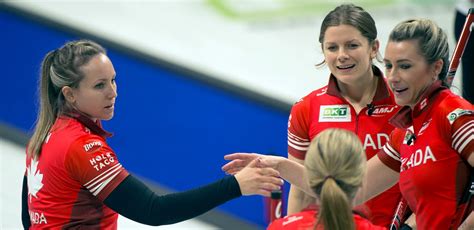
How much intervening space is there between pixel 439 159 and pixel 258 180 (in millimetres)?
677

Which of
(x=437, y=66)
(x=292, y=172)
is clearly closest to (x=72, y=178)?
(x=292, y=172)

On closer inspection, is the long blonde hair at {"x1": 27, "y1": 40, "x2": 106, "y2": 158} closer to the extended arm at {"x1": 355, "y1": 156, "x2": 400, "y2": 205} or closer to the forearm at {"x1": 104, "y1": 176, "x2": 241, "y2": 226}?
the forearm at {"x1": 104, "y1": 176, "x2": 241, "y2": 226}

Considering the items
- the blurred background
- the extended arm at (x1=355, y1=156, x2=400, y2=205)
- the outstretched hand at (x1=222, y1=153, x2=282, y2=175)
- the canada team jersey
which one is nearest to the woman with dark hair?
the canada team jersey

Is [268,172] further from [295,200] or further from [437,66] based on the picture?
[437,66]

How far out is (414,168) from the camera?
387 cm

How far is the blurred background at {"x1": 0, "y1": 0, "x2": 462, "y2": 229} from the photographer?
695cm

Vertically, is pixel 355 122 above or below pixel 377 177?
above

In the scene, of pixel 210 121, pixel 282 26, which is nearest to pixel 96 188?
pixel 210 121

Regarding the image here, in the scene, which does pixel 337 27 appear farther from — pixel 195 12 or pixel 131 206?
pixel 195 12

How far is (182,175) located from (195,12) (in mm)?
2370

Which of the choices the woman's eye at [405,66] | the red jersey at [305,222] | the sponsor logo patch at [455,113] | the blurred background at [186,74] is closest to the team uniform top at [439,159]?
the sponsor logo patch at [455,113]

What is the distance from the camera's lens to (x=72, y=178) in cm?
409

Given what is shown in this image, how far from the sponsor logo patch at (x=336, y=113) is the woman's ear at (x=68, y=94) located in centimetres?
106

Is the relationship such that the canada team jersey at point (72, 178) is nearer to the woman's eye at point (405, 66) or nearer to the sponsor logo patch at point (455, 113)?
the woman's eye at point (405, 66)
